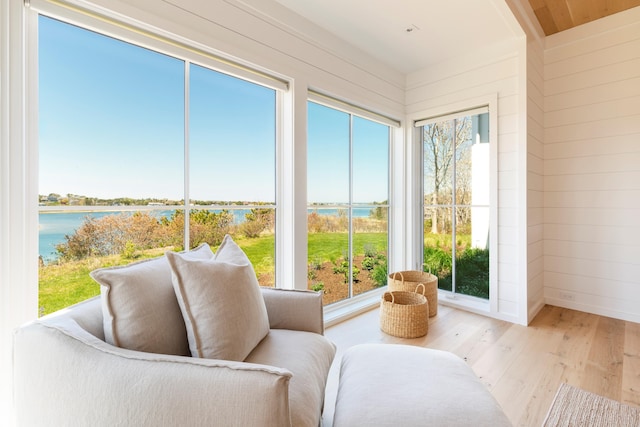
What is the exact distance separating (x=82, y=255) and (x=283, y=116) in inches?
60.8

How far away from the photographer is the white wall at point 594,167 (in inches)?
105

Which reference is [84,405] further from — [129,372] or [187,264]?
[187,264]

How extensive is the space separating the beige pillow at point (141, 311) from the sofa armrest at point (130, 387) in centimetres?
9

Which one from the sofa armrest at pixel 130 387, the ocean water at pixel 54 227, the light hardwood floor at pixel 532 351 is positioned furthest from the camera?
the light hardwood floor at pixel 532 351

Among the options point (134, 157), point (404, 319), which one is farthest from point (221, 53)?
point (404, 319)

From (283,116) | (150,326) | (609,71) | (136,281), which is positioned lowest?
(150,326)

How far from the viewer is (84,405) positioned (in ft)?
2.54

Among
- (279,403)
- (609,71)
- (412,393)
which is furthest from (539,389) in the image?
(609,71)

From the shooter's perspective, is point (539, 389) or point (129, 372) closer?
point (129, 372)

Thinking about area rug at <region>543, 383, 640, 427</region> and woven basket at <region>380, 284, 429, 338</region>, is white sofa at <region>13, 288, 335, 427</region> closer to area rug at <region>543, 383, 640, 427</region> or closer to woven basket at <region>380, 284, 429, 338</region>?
area rug at <region>543, 383, 640, 427</region>

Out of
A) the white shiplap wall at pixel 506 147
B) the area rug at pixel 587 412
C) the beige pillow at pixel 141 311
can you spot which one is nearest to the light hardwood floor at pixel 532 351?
the area rug at pixel 587 412

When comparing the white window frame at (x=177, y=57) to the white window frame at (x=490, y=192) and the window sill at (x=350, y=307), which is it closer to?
the window sill at (x=350, y=307)

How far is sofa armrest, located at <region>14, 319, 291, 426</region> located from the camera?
2.35 feet

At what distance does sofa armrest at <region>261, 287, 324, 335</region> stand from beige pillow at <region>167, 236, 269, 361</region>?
11.8 inches
